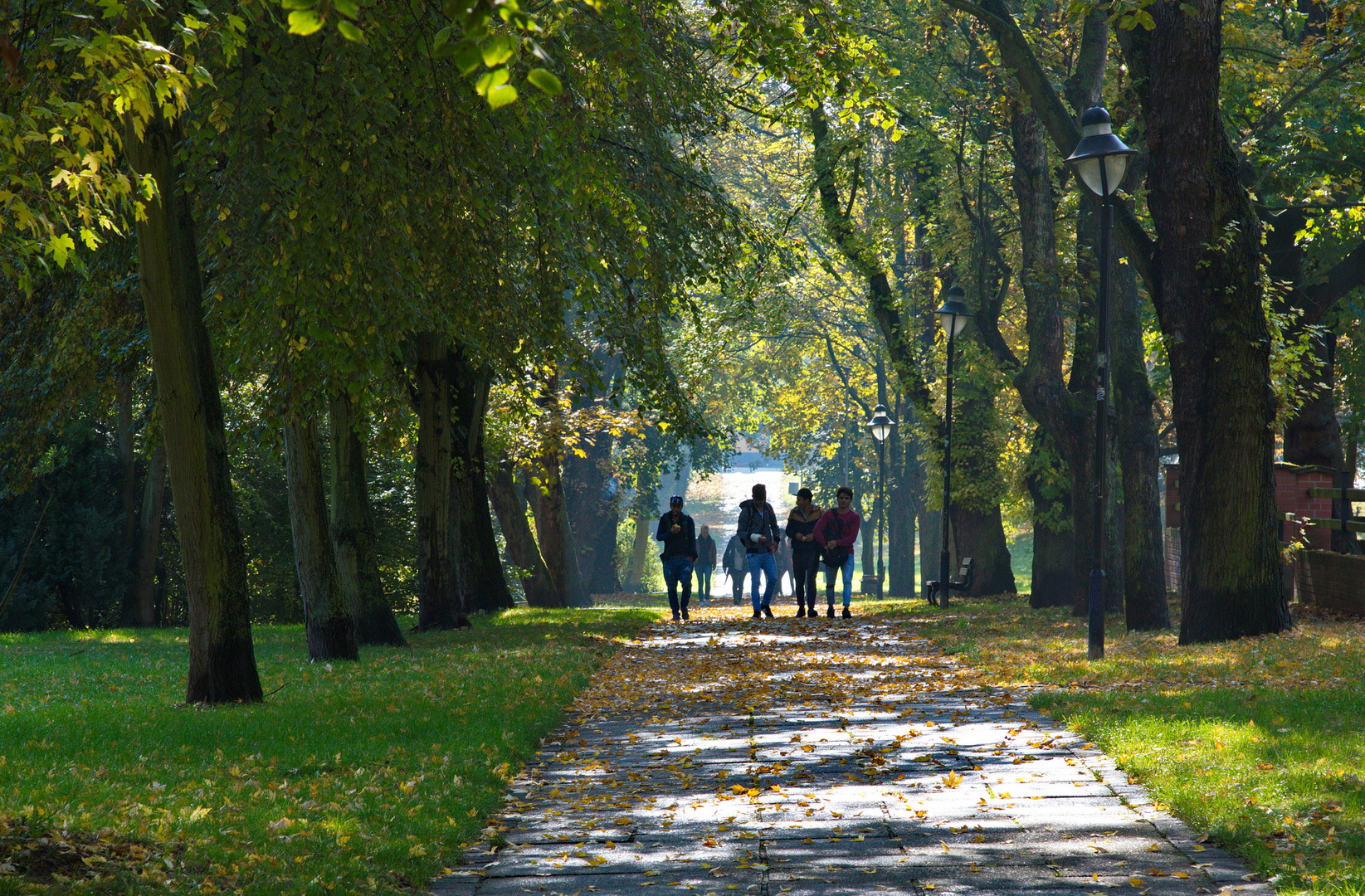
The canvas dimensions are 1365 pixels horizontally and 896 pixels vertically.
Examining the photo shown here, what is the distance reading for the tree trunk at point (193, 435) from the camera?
8.74 m

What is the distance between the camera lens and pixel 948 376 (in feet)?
68.3

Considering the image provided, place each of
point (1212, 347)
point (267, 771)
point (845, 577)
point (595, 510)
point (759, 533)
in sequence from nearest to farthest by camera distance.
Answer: point (267, 771) < point (1212, 347) < point (759, 533) < point (845, 577) < point (595, 510)

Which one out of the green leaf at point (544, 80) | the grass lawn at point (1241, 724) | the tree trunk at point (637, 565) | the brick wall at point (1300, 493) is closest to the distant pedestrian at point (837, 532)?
the grass lawn at point (1241, 724)

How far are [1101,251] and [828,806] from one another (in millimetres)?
8125

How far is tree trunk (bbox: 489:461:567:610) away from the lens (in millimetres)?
24875

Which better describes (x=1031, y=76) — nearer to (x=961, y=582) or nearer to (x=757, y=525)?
(x=757, y=525)

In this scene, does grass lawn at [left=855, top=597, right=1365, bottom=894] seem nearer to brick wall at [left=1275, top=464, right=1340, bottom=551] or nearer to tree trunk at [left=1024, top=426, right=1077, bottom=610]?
brick wall at [left=1275, top=464, right=1340, bottom=551]

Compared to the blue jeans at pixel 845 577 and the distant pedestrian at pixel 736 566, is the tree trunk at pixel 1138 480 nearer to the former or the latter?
Answer: the blue jeans at pixel 845 577

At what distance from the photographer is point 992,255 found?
2169cm

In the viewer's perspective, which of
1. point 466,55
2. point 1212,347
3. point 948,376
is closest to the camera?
point 466,55

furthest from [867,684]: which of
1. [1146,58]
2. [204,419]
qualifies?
[1146,58]

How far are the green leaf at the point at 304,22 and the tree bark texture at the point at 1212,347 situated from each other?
11.2 metres

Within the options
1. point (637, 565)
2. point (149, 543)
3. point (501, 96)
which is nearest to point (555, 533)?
point (149, 543)

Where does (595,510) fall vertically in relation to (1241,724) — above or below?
above
